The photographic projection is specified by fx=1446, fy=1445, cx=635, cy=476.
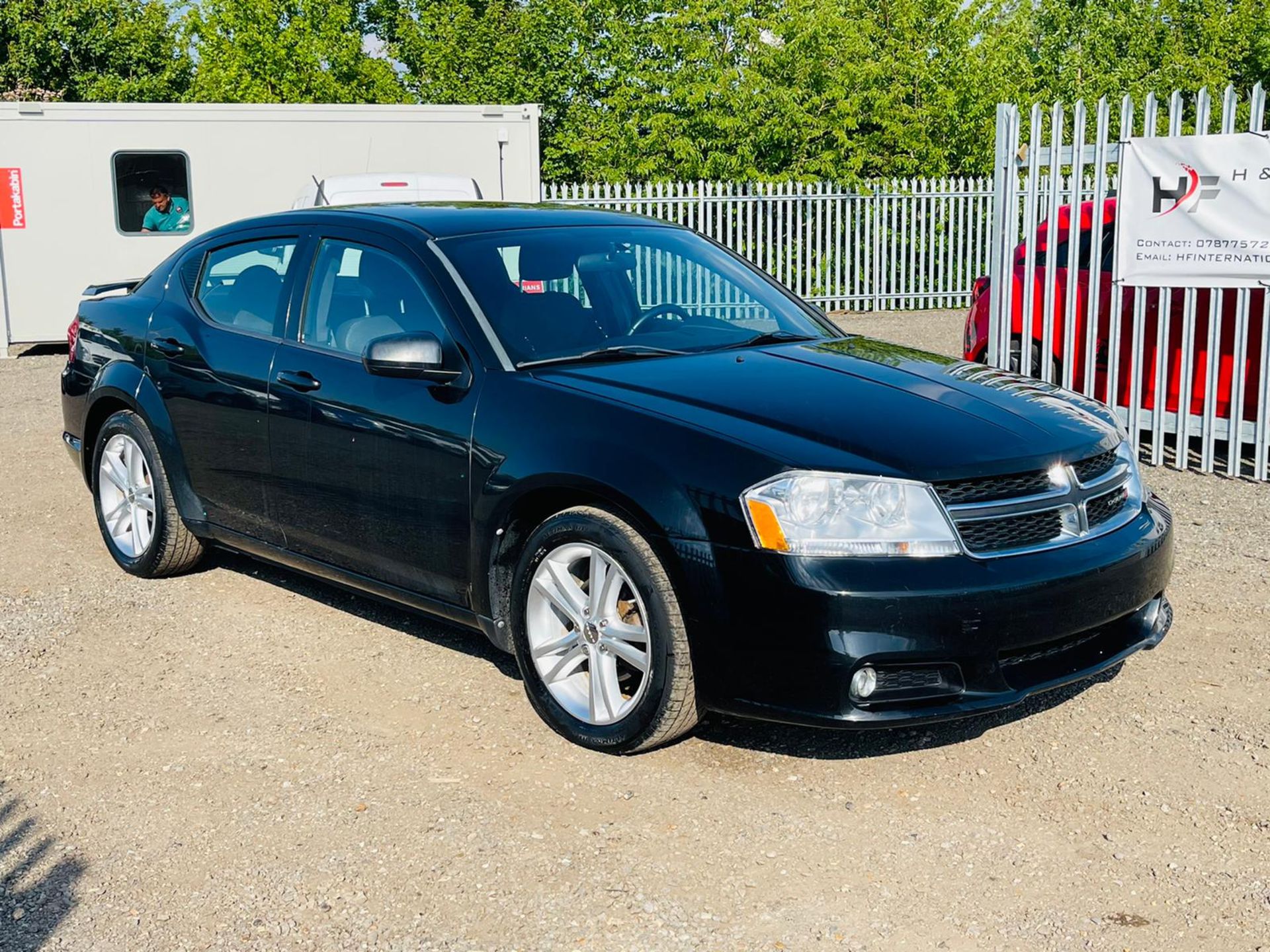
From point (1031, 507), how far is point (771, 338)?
144 centimetres

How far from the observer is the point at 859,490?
394 cm

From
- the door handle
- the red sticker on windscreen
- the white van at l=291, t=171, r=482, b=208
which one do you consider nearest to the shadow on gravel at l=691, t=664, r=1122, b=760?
the door handle

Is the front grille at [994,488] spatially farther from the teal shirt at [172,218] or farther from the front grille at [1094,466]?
the teal shirt at [172,218]

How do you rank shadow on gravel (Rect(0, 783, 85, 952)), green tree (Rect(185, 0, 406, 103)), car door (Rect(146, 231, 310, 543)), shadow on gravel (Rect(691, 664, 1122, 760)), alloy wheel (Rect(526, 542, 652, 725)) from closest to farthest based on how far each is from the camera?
shadow on gravel (Rect(0, 783, 85, 952)), alloy wheel (Rect(526, 542, 652, 725)), shadow on gravel (Rect(691, 664, 1122, 760)), car door (Rect(146, 231, 310, 543)), green tree (Rect(185, 0, 406, 103))

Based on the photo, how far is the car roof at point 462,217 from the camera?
5.30m

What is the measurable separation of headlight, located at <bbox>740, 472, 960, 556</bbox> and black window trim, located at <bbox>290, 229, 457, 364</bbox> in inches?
61.5

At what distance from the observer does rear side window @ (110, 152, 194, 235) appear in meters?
16.6

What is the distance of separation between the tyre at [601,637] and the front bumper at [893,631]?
14cm

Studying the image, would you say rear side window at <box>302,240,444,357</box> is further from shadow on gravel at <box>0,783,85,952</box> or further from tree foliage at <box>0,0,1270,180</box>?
tree foliage at <box>0,0,1270,180</box>

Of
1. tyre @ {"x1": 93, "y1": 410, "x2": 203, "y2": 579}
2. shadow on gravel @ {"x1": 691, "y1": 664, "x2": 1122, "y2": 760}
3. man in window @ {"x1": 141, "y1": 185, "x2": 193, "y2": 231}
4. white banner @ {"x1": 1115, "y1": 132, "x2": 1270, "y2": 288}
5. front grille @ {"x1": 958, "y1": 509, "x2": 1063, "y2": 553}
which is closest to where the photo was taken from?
front grille @ {"x1": 958, "y1": 509, "x2": 1063, "y2": 553}

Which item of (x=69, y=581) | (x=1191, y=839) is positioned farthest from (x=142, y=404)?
(x=1191, y=839)

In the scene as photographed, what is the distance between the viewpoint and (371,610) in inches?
237

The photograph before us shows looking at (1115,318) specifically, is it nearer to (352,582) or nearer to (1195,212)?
(1195,212)

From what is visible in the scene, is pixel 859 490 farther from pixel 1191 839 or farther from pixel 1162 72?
pixel 1162 72
